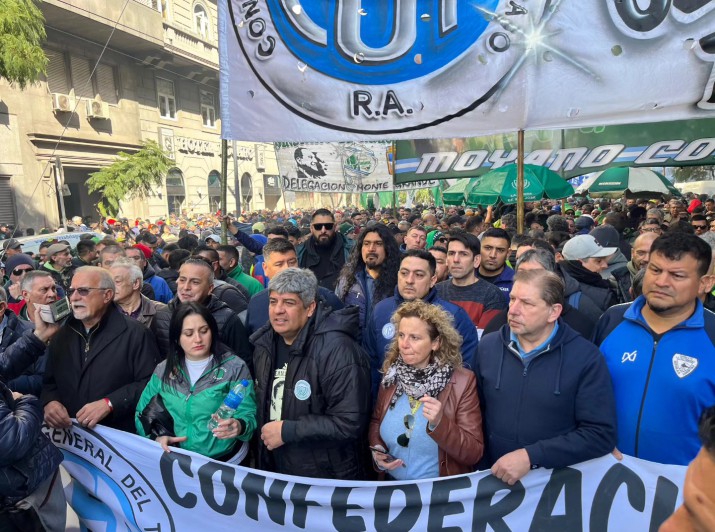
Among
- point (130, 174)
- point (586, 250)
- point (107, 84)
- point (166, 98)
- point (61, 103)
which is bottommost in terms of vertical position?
point (586, 250)

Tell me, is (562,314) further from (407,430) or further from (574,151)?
(574,151)

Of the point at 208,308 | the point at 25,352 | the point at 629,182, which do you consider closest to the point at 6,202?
the point at 208,308

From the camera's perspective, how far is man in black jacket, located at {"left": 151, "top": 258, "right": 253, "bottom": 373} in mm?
3344

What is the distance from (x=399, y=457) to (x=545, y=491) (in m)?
0.72

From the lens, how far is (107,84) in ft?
76.9

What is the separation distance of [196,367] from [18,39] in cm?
905

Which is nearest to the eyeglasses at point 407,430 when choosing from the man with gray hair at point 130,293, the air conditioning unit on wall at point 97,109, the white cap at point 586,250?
the white cap at point 586,250

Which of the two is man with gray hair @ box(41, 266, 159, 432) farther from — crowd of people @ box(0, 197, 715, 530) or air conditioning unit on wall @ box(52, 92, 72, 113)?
air conditioning unit on wall @ box(52, 92, 72, 113)

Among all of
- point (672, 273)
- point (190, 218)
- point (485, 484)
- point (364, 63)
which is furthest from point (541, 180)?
point (190, 218)

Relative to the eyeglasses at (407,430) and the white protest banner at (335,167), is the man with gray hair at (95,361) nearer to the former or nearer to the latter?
the eyeglasses at (407,430)

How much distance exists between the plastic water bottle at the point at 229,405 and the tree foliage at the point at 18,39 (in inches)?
362

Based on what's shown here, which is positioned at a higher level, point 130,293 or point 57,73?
point 57,73

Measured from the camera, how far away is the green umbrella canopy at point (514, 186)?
841 centimetres

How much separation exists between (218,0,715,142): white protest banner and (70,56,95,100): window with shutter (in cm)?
2105
